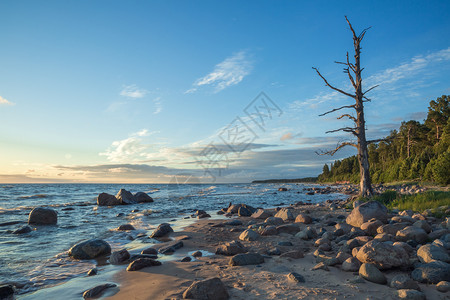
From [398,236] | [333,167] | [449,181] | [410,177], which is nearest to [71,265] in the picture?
[398,236]

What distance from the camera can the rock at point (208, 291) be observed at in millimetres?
3381

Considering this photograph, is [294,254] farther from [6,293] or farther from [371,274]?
[6,293]

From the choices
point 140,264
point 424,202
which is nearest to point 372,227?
point 140,264

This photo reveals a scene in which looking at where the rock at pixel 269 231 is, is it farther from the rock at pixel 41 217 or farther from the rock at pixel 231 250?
the rock at pixel 41 217

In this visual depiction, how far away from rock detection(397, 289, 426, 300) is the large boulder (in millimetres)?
4885

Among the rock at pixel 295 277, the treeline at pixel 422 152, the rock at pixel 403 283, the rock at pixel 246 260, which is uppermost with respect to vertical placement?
the treeline at pixel 422 152

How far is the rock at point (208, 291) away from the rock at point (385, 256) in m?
2.51

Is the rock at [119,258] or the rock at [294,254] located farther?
the rock at [119,258]

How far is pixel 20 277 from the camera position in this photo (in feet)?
16.5

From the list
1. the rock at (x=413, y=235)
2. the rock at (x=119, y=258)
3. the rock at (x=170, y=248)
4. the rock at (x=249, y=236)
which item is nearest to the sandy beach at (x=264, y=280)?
the rock at (x=119, y=258)

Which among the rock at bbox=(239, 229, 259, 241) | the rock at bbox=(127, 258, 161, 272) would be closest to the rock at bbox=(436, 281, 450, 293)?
the rock at bbox=(239, 229, 259, 241)

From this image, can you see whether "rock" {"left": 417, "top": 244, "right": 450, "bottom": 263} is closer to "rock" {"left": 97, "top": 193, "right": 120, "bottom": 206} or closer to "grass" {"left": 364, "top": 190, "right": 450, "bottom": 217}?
"grass" {"left": 364, "top": 190, "right": 450, "bottom": 217}

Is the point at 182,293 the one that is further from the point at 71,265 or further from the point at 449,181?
the point at 449,181

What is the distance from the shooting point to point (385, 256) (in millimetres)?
4141
